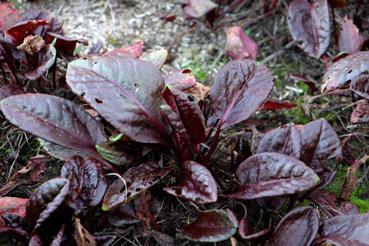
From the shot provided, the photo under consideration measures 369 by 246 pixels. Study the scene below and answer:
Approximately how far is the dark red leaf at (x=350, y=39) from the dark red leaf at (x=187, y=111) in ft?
2.80

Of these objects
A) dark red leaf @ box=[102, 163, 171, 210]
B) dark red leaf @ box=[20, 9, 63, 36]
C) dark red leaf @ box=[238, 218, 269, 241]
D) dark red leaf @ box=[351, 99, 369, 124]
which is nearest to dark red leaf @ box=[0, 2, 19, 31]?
dark red leaf @ box=[20, 9, 63, 36]

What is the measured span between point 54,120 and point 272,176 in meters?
0.56

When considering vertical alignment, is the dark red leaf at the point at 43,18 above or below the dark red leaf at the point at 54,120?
above

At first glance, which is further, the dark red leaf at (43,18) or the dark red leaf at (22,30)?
the dark red leaf at (43,18)

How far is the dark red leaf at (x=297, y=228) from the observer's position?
125 cm

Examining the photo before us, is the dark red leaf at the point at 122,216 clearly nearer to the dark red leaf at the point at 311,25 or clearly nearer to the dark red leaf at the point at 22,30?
the dark red leaf at the point at 22,30

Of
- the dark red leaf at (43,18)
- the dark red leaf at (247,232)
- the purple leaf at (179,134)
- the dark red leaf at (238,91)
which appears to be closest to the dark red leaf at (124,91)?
the purple leaf at (179,134)

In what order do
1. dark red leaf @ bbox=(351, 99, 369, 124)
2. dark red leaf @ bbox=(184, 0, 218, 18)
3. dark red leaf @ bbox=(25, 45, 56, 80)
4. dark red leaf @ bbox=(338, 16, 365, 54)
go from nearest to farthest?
dark red leaf @ bbox=(25, 45, 56, 80)
dark red leaf @ bbox=(351, 99, 369, 124)
dark red leaf @ bbox=(338, 16, 365, 54)
dark red leaf @ bbox=(184, 0, 218, 18)

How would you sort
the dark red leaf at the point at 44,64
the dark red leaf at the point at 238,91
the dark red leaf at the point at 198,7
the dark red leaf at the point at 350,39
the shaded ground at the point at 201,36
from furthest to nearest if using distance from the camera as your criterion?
1. the dark red leaf at the point at 198,7
2. the shaded ground at the point at 201,36
3. the dark red leaf at the point at 350,39
4. the dark red leaf at the point at 44,64
5. the dark red leaf at the point at 238,91

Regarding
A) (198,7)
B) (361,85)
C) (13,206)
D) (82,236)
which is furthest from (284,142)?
(198,7)

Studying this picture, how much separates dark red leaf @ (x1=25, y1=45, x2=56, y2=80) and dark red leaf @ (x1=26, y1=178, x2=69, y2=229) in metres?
0.42

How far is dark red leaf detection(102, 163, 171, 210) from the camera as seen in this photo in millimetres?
1229

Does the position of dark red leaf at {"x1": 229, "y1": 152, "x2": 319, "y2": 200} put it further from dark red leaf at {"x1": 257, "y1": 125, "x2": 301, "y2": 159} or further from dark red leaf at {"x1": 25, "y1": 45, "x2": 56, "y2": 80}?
dark red leaf at {"x1": 25, "y1": 45, "x2": 56, "y2": 80}

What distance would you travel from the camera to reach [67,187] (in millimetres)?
1191
